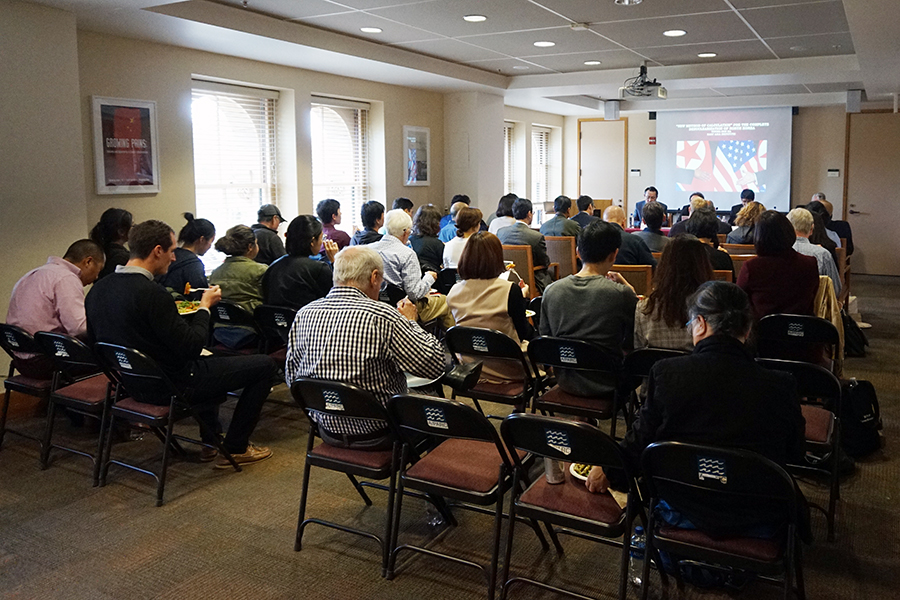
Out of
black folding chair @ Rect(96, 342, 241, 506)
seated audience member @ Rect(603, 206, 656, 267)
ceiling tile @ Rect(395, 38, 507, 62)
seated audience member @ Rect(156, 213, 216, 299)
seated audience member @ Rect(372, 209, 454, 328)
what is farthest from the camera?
ceiling tile @ Rect(395, 38, 507, 62)

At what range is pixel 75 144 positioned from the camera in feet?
16.1

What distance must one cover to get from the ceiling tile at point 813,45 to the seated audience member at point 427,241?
3.59 meters

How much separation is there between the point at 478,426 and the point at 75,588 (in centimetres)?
163

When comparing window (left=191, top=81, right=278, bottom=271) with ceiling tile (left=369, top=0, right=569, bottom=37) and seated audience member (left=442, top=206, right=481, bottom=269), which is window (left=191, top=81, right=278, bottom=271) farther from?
seated audience member (left=442, top=206, right=481, bottom=269)

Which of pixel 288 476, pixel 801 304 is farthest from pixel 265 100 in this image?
pixel 801 304

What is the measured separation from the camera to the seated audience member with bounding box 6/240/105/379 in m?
4.05

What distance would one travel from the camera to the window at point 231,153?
6785 mm

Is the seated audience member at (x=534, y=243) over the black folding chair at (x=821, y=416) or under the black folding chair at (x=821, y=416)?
over

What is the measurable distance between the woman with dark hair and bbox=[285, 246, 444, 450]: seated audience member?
240 centimetres

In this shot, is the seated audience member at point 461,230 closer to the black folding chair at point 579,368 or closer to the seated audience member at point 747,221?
the black folding chair at point 579,368

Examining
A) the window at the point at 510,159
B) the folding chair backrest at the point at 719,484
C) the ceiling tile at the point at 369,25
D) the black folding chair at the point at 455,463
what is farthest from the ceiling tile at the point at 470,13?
the window at the point at 510,159

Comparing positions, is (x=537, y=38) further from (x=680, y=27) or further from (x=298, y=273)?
(x=298, y=273)

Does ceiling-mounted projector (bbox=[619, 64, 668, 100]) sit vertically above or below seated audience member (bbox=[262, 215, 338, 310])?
above

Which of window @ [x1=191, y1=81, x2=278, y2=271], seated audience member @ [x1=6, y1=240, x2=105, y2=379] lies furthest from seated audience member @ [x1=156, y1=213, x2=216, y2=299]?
window @ [x1=191, y1=81, x2=278, y2=271]
